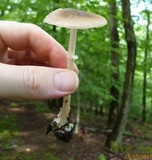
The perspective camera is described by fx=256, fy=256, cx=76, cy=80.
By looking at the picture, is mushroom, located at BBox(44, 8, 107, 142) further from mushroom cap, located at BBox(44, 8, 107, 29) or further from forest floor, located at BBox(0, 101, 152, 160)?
forest floor, located at BBox(0, 101, 152, 160)

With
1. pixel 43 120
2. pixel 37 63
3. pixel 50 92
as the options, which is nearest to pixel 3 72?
pixel 50 92

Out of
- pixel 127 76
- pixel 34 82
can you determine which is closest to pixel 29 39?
pixel 34 82

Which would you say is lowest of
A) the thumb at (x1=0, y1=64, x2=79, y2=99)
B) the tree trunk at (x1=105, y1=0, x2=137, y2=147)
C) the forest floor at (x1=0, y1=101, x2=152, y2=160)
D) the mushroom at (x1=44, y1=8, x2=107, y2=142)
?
the forest floor at (x1=0, y1=101, x2=152, y2=160)

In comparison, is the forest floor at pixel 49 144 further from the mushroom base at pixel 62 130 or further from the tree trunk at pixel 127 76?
the mushroom base at pixel 62 130

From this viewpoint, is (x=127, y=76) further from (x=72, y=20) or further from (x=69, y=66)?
(x=72, y=20)

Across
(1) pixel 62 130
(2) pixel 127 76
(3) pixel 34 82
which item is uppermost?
(3) pixel 34 82

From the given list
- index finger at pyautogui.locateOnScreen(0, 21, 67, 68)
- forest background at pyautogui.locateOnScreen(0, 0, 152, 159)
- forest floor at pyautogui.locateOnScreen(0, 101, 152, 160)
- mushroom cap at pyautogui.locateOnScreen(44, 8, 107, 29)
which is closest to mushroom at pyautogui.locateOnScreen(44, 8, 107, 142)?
mushroom cap at pyautogui.locateOnScreen(44, 8, 107, 29)
